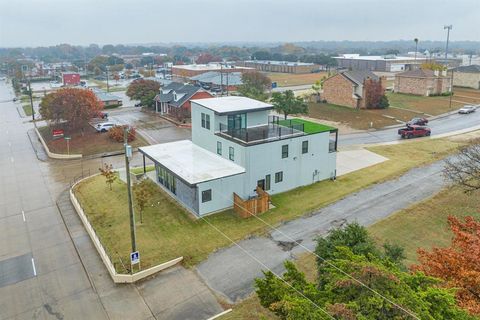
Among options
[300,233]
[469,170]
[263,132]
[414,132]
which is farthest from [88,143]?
[469,170]

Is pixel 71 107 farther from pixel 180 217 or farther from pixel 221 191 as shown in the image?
pixel 221 191

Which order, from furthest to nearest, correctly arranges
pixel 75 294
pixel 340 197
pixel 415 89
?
pixel 415 89 < pixel 340 197 < pixel 75 294

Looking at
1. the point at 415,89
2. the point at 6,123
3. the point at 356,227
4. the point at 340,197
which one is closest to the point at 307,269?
the point at 356,227

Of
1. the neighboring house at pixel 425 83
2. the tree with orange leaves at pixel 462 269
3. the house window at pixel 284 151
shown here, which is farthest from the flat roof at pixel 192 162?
the neighboring house at pixel 425 83

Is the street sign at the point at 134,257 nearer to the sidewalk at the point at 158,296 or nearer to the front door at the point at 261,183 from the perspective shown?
the sidewalk at the point at 158,296

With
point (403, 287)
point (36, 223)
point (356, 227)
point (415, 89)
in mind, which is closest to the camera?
point (403, 287)

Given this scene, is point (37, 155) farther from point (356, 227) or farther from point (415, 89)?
point (415, 89)
